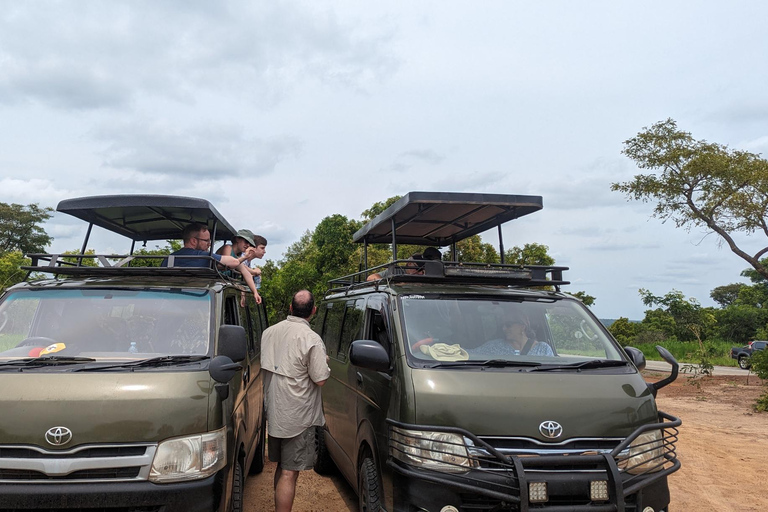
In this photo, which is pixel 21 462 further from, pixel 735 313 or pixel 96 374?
pixel 735 313

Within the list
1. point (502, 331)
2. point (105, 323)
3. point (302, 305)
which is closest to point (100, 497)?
point (105, 323)

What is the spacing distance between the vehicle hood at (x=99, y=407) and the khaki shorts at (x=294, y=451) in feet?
3.63

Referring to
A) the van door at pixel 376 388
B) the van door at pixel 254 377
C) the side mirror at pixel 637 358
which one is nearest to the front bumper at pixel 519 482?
the van door at pixel 376 388

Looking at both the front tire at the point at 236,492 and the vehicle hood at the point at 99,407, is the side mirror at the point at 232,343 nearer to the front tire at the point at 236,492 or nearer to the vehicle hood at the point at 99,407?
the vehicle hood at the point at 99,407

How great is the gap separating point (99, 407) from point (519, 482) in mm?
2443

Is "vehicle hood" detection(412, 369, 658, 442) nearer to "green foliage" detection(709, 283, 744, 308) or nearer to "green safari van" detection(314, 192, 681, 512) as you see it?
"green safari van" detection(314, 192, 681, 512)

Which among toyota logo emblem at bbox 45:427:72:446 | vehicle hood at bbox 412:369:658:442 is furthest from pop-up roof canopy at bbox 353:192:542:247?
toyota logo emblem at bbox 45:427:72:446

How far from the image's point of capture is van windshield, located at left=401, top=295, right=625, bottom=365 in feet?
14.4

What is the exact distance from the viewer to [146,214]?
6887mm

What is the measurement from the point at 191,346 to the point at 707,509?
4.97 meters

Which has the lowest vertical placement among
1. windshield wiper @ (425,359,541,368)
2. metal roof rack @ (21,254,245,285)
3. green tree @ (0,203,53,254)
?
windshield wiper @ (425,359,541,368)

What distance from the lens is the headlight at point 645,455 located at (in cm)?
379

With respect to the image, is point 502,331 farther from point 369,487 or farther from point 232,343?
point 232,343

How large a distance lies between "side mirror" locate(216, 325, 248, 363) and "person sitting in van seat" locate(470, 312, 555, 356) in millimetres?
1633
